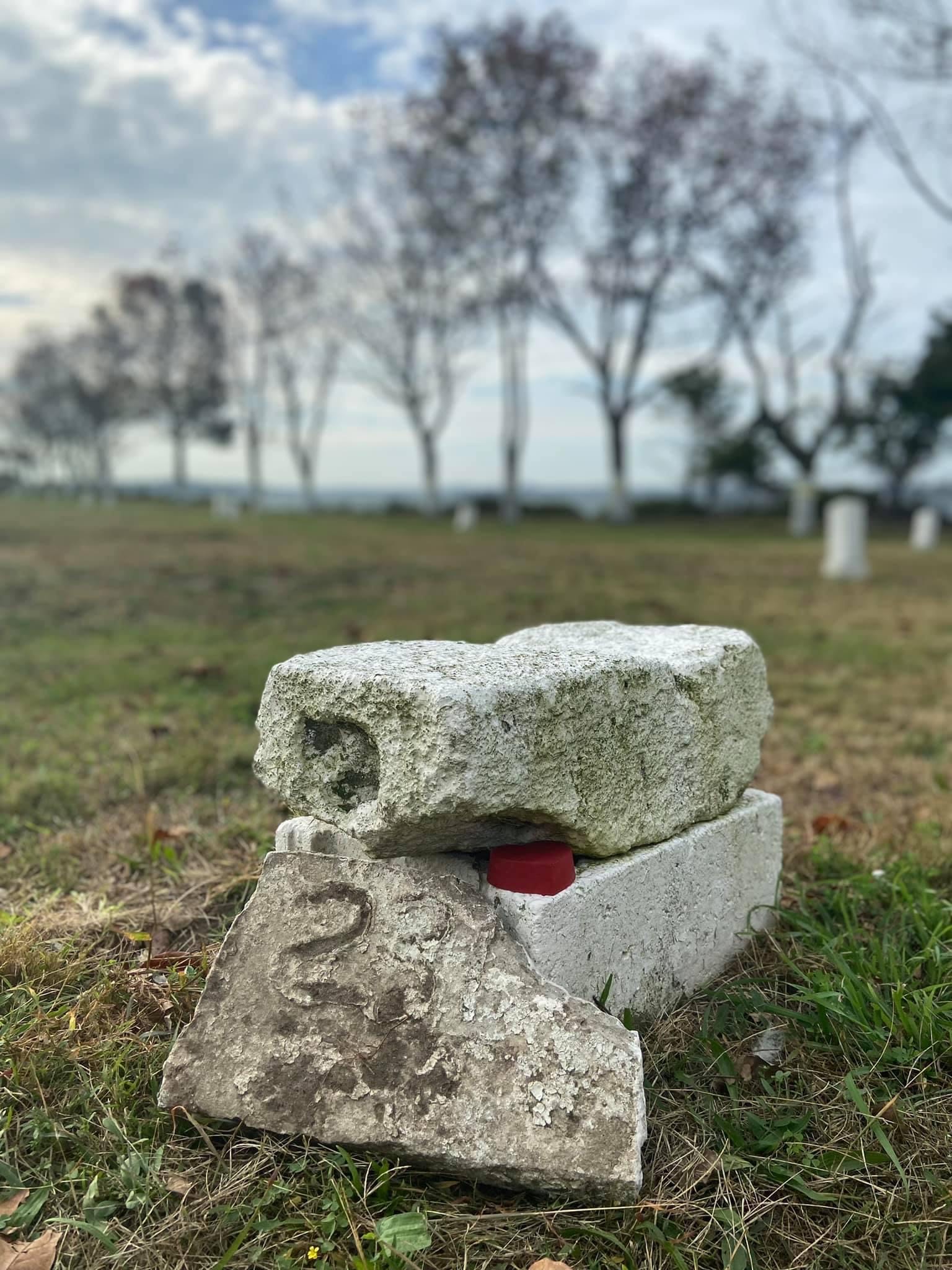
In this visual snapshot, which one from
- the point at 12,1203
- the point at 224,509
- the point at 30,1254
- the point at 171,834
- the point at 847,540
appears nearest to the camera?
the point at 30,1254

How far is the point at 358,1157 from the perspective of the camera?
5.95ft

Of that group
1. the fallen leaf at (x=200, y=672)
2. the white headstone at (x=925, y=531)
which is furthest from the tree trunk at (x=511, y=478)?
the fallen leaf at (x=200, y=672)

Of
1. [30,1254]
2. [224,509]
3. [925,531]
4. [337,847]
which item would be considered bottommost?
[30,1254]

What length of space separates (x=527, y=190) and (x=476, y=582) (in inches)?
712

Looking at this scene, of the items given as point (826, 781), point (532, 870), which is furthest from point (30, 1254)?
point (826, 781)

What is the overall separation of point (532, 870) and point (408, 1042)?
411 mm

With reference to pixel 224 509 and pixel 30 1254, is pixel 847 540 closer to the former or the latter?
pixel 30 1254

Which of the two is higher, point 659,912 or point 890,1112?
point 659,912

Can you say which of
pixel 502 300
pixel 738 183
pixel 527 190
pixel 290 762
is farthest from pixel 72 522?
pixel 290 762

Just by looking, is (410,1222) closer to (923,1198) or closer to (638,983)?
(638,983)

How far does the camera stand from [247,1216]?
1729 mm

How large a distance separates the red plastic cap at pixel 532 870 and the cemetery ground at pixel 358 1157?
37cm

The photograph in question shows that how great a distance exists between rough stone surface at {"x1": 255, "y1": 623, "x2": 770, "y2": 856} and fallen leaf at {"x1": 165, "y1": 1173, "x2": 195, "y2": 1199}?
0.69 meters

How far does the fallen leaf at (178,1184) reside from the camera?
5.77ft
